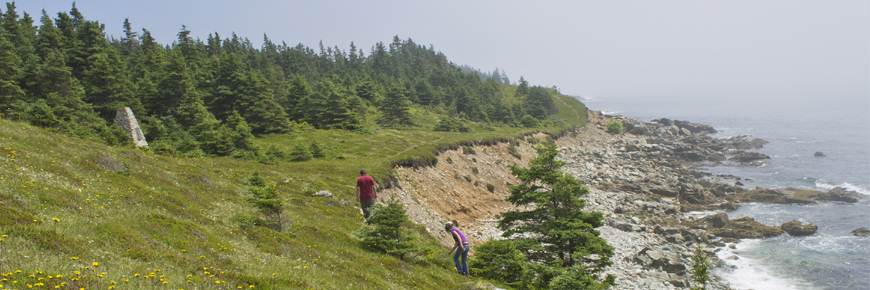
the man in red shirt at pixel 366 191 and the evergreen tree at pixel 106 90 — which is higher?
the evergreen tree at pixel 106 90

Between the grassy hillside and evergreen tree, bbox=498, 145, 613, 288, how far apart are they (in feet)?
14.7

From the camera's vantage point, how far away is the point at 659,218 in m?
42.3

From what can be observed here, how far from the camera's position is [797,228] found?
131 ft

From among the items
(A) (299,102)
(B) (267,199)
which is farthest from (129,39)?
(B) (267,199)

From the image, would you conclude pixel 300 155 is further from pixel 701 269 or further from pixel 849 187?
pixel 849 187

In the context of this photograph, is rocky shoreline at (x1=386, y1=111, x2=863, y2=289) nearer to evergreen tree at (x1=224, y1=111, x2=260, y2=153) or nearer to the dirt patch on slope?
the dirt patch on slope

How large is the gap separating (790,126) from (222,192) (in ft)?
571

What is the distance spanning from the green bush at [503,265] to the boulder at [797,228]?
3757cm

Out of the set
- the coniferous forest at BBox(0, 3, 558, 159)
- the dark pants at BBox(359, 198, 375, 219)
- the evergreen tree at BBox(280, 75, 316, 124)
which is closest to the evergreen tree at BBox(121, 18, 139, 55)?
the coniferous forest at BBox(0, 3, 558, 159)

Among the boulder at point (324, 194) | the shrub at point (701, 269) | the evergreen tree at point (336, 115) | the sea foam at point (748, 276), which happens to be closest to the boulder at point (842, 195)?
the sea foam at point (748, 276)

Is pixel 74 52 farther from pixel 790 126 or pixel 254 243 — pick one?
pixel 790 126

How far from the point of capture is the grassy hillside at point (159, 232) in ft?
25.4

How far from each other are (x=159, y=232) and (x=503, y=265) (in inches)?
478

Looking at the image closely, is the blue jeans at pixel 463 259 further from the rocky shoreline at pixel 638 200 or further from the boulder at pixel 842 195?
the boulder at pixel 842 195
